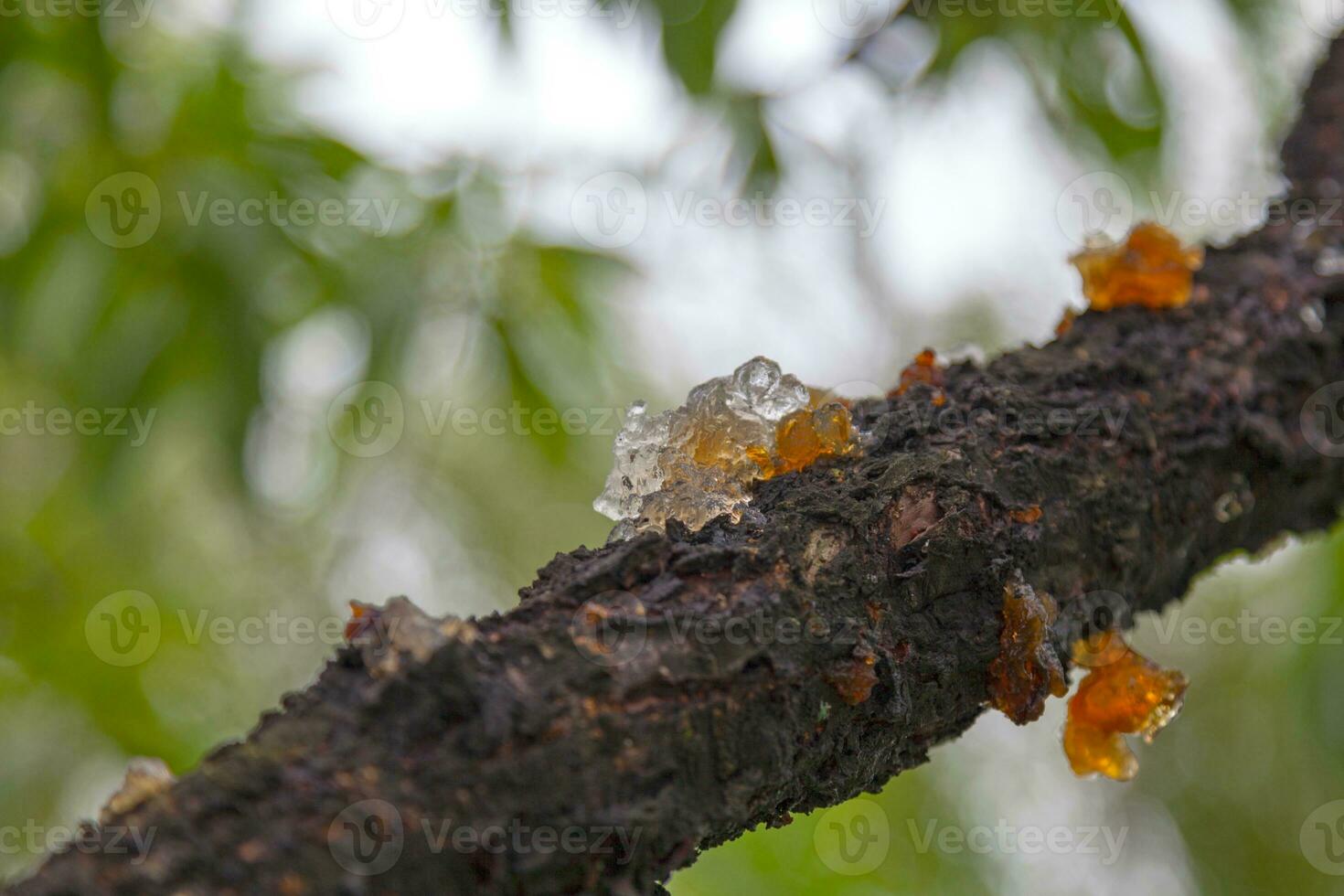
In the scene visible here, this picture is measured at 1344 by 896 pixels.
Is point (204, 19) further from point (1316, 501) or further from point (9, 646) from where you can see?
point (1316, 501)

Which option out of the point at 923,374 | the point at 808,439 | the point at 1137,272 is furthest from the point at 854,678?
the point at 1137,272

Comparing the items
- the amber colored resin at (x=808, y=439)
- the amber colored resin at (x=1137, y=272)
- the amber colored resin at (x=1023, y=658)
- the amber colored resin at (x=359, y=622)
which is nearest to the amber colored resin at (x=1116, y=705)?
the amber colored resin at (x=1023, y=658)

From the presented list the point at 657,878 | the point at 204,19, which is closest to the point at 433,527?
the point at 204,19

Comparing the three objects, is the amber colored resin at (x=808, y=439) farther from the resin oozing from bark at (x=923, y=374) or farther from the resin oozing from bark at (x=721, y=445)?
the resin oozing from bark at (x=923, y=374)

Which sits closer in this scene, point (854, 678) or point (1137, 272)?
point (854, 678)

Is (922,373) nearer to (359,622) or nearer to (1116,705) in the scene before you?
(1116,705)
